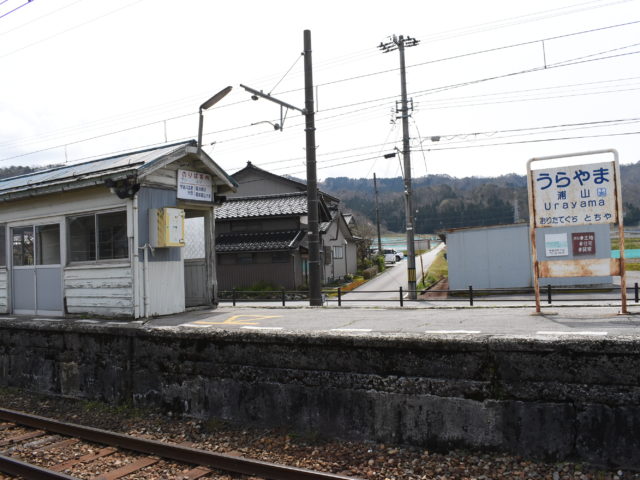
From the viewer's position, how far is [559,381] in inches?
181

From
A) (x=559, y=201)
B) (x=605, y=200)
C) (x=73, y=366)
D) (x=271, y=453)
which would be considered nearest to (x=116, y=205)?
(x=73, y=366)

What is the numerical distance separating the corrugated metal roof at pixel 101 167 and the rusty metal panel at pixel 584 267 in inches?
290

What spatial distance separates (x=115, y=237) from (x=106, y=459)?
5.17 meters

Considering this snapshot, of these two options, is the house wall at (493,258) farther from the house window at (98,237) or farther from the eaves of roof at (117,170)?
the house window at (98,237)

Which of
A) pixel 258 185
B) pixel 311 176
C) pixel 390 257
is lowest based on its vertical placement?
pixel 390 257

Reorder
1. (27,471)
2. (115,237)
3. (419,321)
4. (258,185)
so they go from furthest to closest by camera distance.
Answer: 1. (258,185)
2. (115,237)
3. (419,321)
4. (27,471)

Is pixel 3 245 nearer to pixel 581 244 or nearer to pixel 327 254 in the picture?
pixel 581 244

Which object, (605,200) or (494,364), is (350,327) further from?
(605,200)

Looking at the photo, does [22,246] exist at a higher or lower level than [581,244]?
higher

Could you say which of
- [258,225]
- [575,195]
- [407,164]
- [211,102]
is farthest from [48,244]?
[258,225]

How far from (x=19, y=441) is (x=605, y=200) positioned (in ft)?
29.3

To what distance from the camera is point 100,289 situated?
9844 millimetres

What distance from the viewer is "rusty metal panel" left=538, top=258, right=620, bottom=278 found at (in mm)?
7879

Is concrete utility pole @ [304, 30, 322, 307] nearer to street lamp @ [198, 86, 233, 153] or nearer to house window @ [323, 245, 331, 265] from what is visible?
street lamp @ [198, 86, 233, 153]
